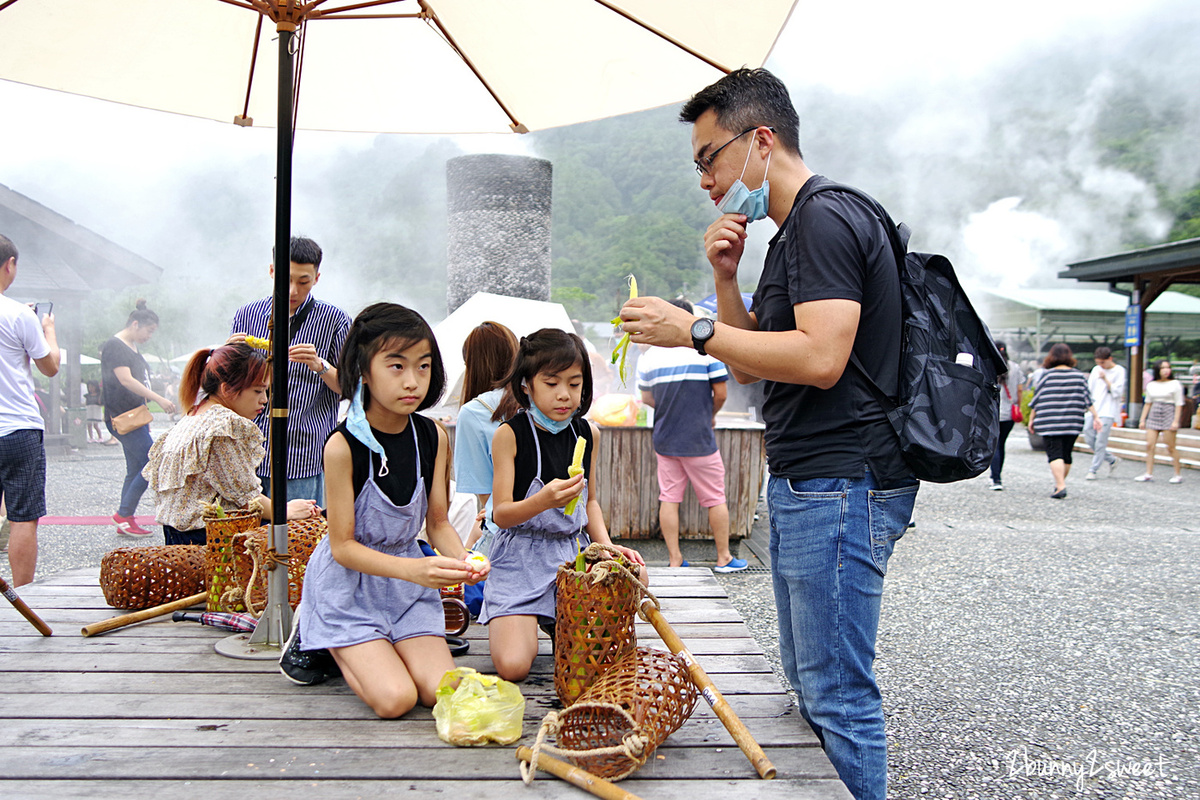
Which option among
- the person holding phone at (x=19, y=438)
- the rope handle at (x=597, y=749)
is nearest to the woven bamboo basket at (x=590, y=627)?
the rope handle at (x=597, y=749)

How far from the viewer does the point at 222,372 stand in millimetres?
3014

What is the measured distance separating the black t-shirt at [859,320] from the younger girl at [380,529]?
0.99 m

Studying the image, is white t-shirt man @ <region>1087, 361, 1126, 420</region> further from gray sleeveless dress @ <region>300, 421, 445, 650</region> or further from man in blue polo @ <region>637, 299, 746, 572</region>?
gray sleeveless dress @ <region>300, 421, 445, 650</region>

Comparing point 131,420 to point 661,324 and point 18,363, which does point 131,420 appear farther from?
point 661,324

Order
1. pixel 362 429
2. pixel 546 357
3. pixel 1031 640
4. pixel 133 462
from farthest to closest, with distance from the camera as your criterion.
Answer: pixel 133 462
pixel 1031 640
pixel 546 357
pixel 362 429

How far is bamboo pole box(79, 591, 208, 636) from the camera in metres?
2.47

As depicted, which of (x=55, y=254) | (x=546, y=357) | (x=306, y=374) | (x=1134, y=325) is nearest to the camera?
(x=546, y=357)

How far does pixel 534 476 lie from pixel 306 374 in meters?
1.33

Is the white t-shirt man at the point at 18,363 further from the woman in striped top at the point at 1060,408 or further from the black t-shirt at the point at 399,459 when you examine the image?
the woman in striped top at the point at 1060,408

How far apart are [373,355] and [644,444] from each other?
395 centimetres

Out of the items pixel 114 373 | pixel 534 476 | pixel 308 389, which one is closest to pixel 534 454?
pixel 534 476

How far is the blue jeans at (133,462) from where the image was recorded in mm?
6047

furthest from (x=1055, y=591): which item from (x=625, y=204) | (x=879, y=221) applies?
(x=625, y=204)

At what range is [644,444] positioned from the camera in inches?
234
